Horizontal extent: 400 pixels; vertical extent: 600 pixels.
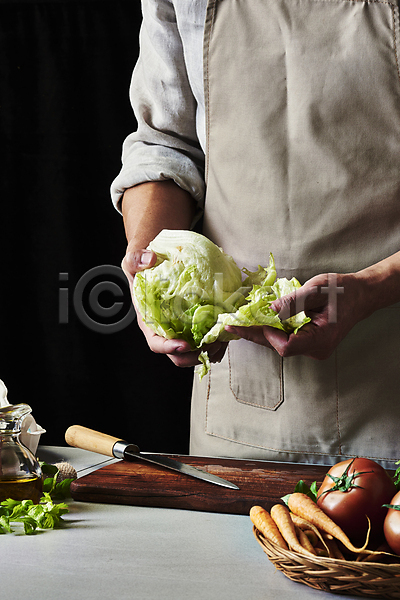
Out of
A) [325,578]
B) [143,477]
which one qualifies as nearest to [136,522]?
[143,477]

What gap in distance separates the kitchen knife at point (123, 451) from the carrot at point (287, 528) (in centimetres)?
25

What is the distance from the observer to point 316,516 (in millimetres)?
807

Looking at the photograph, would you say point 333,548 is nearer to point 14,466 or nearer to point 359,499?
point 359,499

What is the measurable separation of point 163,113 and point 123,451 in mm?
854

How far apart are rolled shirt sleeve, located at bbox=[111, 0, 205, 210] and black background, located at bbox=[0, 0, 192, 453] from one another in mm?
1196

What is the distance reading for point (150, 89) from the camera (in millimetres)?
1538

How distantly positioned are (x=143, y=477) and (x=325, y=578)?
19.6 inches

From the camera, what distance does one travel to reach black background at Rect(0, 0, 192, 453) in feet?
8.79

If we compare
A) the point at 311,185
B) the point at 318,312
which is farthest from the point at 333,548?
the point at 311,185

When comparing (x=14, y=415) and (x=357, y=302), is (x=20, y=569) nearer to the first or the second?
(x=14, y=415)

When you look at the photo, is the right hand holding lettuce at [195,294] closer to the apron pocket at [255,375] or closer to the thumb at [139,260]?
the thumb at [139,260]

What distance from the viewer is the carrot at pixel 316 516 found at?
2.51 ft

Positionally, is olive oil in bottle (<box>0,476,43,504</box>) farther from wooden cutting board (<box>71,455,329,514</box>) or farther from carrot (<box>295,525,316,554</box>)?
carrot (<box>295,525,316,554</box>)

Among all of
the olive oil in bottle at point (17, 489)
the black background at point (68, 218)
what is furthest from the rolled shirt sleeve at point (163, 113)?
the black background at point (68, 218)
